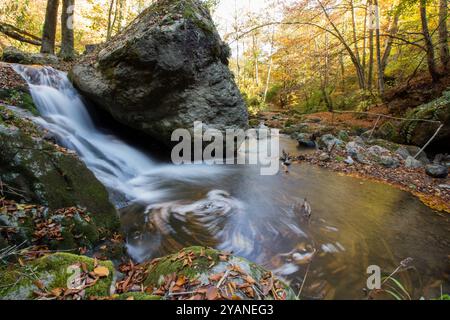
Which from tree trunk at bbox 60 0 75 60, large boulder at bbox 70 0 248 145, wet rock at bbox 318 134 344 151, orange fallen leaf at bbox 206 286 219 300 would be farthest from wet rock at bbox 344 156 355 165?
tree trunk at bbox 60 0 75 60

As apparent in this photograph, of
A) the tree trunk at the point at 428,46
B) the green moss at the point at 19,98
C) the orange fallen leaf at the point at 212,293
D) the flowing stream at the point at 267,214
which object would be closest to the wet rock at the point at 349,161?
the flowing stream at the point at 267,214

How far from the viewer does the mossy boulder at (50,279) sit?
157 cm

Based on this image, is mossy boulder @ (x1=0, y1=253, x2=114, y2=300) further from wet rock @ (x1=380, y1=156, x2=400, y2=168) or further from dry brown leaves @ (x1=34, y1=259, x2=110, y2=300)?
wet rock @ (x1=380, y1=156, x2=400, y2=168)

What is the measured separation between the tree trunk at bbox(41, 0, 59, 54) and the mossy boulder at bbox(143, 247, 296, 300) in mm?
10771

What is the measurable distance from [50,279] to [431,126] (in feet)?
32.0

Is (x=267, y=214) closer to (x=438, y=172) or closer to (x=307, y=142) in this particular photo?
(x=438, y=172)

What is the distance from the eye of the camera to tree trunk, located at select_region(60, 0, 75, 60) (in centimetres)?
959

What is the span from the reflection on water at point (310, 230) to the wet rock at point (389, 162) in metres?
1.37

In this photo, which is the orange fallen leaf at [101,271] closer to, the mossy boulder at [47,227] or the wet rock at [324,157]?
the mossy boulder at [47,227]

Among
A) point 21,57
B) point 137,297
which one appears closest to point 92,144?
point 21,57

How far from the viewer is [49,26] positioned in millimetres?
9398

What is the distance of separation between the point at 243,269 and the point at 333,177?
5518 mm

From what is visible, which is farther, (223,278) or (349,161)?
(349,161)
